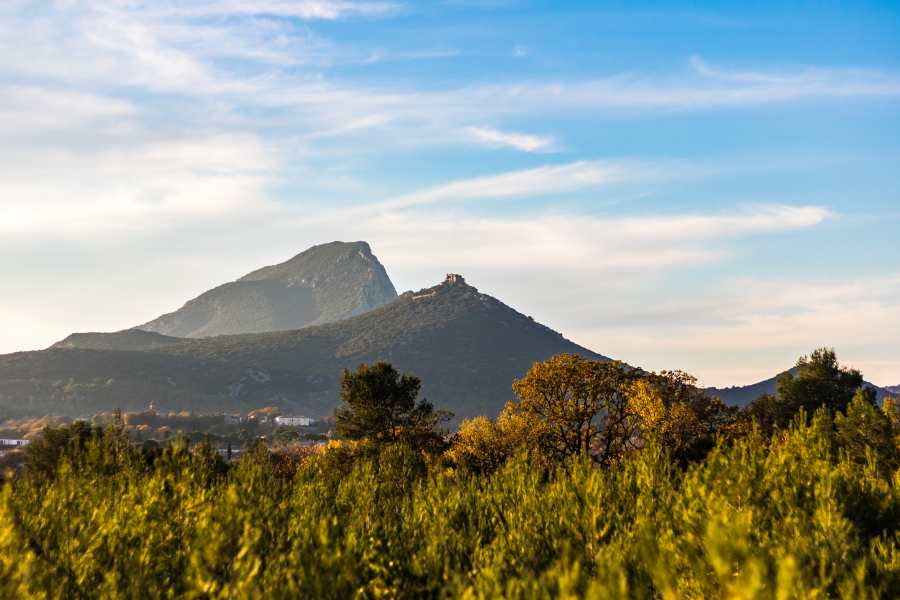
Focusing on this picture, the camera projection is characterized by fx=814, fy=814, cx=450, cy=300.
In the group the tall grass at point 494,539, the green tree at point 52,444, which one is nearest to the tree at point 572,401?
the tall grass at point 494,539

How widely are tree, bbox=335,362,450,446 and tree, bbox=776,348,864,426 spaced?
41.2 meters

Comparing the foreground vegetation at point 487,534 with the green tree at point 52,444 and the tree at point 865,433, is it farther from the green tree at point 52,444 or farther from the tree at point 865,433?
the green tree at point 52,444

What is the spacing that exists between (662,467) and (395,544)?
33.4 ft

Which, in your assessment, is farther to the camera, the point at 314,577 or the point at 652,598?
the point at 652,598

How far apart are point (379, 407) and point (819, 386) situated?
51732mm

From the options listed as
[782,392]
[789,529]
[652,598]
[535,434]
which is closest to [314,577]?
[652,598]

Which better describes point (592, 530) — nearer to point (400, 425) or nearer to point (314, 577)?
point (314, 577)

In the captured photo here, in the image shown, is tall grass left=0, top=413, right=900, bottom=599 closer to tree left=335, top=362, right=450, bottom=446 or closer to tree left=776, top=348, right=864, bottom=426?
tree left=335, top=362, right=450, bottom=446

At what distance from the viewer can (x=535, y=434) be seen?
197 ft

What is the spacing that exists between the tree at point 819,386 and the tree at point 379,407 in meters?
41.2

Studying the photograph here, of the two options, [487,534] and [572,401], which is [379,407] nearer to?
[572,401]

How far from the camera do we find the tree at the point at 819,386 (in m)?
90.5

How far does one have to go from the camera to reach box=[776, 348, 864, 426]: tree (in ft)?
297

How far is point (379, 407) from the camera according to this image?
7194 cm
